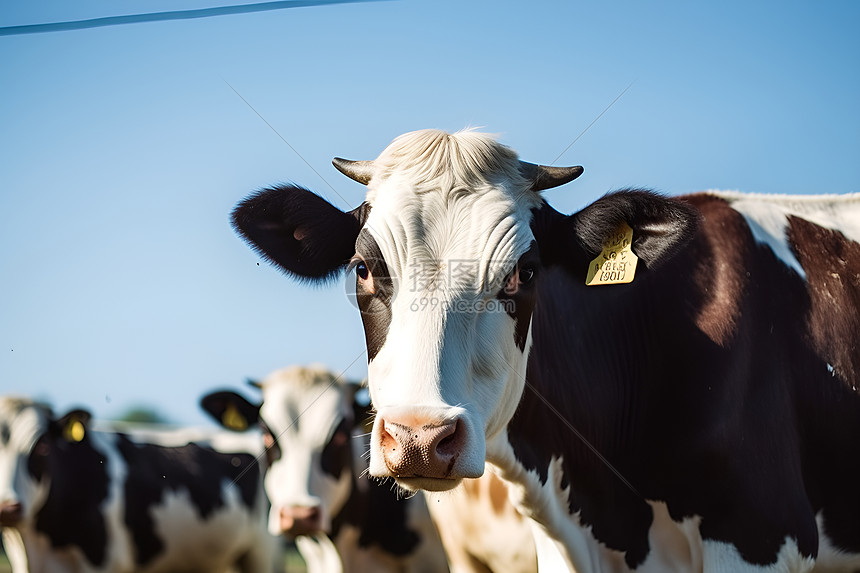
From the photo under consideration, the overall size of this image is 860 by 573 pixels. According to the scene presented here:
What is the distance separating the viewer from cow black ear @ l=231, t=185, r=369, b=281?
398cm

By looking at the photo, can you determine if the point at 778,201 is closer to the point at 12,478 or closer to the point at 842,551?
the point at 842,551

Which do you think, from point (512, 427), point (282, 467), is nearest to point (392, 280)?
point (512, 427)

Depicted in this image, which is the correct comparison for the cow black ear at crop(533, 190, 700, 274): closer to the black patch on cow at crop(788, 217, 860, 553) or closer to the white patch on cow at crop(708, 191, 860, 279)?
the white patch on cow at crop(708, 191, 860, 279)

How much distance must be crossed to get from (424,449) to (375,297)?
0.77 meters

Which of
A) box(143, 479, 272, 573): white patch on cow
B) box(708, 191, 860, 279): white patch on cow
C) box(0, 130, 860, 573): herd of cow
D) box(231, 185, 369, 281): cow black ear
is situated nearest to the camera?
box(0, 130, 860, 573): herd of cow

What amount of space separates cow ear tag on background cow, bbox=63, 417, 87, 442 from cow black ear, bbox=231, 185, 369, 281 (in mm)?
5854

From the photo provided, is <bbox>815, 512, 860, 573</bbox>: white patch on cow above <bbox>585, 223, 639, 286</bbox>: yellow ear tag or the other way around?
the other way around

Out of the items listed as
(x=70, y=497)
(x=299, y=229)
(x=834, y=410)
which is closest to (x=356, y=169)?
(x=299, y=229)

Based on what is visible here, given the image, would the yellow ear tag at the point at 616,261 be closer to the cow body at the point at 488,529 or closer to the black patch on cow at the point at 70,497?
the cow body at the point at 488,529

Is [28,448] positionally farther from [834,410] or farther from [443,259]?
[834,410]

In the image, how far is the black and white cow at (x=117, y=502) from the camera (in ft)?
27.6

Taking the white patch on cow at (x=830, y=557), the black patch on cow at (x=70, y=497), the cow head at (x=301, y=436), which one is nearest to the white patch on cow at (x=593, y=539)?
A: the white patch on cow at (x=830, y=557)

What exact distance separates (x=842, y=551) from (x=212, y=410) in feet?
19.3

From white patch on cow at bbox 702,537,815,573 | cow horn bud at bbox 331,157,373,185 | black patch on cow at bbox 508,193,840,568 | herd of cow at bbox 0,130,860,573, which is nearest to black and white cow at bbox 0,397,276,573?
herd of cow at bbox 0,130,860,573
